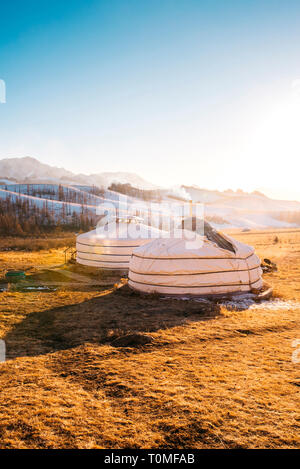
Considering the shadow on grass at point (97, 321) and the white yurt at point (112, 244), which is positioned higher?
the white yurt at point (112, 244)

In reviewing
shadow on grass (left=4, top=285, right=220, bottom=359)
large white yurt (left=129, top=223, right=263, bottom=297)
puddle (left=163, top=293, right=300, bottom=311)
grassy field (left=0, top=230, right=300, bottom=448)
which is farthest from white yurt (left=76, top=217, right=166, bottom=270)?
grassy field (left=0, top=230, right=300, bottom=448)

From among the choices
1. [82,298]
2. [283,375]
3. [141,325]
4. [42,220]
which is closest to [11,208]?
[42,220]

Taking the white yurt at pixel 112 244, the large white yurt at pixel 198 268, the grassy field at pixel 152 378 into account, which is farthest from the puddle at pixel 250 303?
the white yurt at pixel 112 244

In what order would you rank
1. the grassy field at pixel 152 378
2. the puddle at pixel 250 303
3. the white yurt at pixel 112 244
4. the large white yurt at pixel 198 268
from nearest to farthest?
the grassy field at pixel 152 378
the puddle at pixel 250 303
the large white yurt at pixel 198 268
the white yurt at pixel 112 244

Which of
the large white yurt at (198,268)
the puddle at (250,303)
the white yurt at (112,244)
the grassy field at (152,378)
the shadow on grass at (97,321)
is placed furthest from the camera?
the white yurt at (112,244)

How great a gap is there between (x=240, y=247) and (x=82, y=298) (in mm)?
4237

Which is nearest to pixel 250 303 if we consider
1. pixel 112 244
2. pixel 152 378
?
pixel 152 378

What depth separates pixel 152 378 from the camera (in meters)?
3.33

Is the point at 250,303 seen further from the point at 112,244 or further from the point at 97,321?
the point at 112,244

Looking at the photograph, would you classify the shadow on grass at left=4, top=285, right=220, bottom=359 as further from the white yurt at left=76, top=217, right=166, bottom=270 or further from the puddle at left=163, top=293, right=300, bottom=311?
the white yurt at left=76, top=217, right=166, bottom=270

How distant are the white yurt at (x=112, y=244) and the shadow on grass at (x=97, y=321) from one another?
3.85 m

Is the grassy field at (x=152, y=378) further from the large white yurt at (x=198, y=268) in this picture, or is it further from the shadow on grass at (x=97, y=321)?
the large white yurt at (x=198, y=268)

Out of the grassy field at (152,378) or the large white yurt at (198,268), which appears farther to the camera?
the large white yurt at (198,268)

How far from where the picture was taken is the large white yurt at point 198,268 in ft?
23.5
